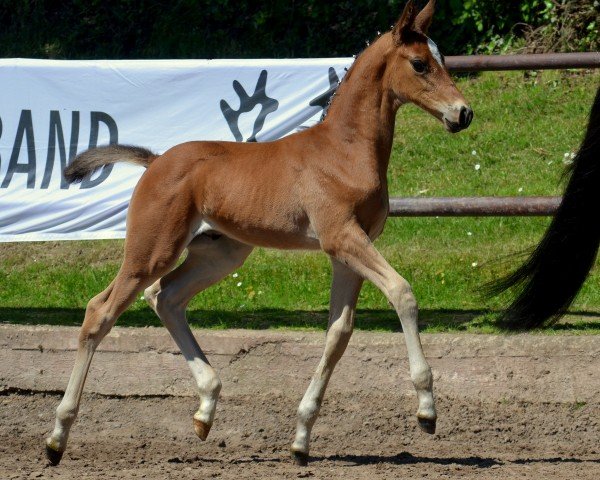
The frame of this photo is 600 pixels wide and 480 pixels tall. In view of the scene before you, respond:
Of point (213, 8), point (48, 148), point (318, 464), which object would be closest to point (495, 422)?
point (318, 464)

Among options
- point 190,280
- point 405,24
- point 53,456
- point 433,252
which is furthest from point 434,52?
point 433,252

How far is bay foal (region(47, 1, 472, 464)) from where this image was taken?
4.54 meters

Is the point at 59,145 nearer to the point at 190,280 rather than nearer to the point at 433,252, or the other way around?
the point at 190,280

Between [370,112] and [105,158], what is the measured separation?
1335 millimetres

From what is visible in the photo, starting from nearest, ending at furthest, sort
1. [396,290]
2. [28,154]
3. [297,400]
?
[396,290], [297,400], [28,154]

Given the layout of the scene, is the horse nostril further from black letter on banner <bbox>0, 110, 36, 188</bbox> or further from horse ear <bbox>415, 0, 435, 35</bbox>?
black letter on banner <bbox>0, 110, 36, 188</bbox>

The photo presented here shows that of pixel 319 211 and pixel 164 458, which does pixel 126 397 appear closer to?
pixel 164 458

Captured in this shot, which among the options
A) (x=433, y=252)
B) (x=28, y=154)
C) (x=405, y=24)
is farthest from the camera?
(x=433, y=252)

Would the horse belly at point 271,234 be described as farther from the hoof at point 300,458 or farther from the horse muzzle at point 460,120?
the hoof at point 300,458

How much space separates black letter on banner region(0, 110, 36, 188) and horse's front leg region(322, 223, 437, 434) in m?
2.79

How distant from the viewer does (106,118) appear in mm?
6715

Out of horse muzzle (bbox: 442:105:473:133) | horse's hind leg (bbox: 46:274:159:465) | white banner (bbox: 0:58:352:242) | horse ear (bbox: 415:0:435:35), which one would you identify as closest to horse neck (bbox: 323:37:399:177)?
horse ear (bbox: 415:0:435:35)

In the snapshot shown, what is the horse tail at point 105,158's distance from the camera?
518 centimetres

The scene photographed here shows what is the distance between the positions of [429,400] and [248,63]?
9.68 ft
